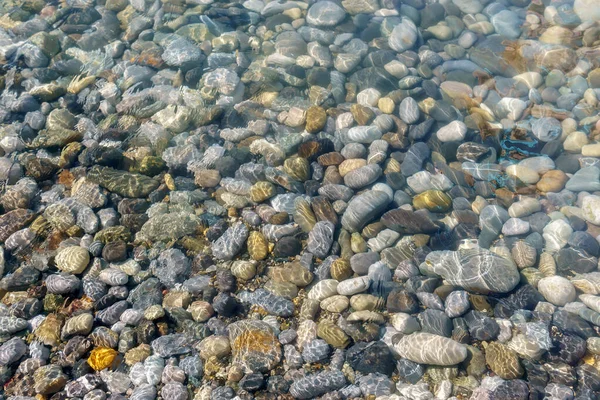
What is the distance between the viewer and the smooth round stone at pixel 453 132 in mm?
5219

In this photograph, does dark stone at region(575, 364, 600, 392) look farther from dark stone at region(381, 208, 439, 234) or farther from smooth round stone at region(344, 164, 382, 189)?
smooth round stone at region(344, 164, 382, 189)

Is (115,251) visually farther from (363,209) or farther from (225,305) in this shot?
(363,209)

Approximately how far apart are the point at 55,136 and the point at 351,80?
11.4ft

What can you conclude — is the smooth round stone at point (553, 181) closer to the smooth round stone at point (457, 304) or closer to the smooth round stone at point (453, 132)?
the smooth round stone at point (453, 132)

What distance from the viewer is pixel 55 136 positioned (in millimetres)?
5730

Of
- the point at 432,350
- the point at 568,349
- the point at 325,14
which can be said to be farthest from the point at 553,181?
the point at 325,14

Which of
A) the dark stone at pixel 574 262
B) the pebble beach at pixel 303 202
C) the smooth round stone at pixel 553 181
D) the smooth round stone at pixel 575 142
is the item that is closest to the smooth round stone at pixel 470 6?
the pebble beach at pixel 303 202

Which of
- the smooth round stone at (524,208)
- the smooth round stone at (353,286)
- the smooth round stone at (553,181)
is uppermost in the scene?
the smooth round stone at (553,181)

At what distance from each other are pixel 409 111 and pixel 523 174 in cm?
133

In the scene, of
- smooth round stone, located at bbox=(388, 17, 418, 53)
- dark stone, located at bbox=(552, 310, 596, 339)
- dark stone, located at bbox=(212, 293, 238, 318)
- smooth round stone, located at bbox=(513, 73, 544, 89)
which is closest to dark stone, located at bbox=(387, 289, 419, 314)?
dark stone, located at bbox=(552, 310, 596, 339)

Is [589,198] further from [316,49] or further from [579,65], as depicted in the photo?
[316,49]

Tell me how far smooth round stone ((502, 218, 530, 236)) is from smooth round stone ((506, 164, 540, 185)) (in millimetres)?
545

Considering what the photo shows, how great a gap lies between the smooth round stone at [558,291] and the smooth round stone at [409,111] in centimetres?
217

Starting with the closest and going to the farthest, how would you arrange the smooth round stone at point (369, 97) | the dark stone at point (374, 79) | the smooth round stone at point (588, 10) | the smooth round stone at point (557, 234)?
the smooth round stone at point (557, 234) → the smooth round stone at point (369, 97) → the dark stone at point (374, 79) → the smooth round stone at point (588, 10)
